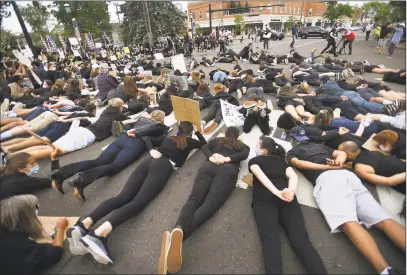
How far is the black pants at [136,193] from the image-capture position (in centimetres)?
254

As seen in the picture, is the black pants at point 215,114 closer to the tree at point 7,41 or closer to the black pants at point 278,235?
the black pants at point 278,235

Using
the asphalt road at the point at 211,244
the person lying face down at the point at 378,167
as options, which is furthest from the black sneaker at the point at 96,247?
the person lying face down at the point at 378,167

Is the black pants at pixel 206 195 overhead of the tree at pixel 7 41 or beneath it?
beneath

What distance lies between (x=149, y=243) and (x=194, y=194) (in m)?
0.78

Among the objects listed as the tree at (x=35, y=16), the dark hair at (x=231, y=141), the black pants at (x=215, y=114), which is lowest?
the black pants at (x=215, y=114)

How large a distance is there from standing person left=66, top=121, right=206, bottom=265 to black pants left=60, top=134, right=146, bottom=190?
2.35ft

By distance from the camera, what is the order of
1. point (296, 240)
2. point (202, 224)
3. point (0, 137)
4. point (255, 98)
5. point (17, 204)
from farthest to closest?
1. point (255, 98)
2. point (202, 224)
3. point (296, 240)
4. point (17, 204)
5. point (0, 137)

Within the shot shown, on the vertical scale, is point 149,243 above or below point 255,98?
below

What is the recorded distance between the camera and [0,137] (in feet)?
5.87

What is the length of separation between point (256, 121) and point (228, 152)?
2.14 meters

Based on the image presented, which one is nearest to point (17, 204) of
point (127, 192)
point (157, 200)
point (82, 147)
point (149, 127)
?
point (127, 192)

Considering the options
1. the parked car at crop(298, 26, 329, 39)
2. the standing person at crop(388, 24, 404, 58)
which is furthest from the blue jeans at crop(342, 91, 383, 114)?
the parked car at crop(298, 26, 329, 39)

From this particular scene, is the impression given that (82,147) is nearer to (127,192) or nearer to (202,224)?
(127,192)

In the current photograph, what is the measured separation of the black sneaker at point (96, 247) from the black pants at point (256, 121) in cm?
369
